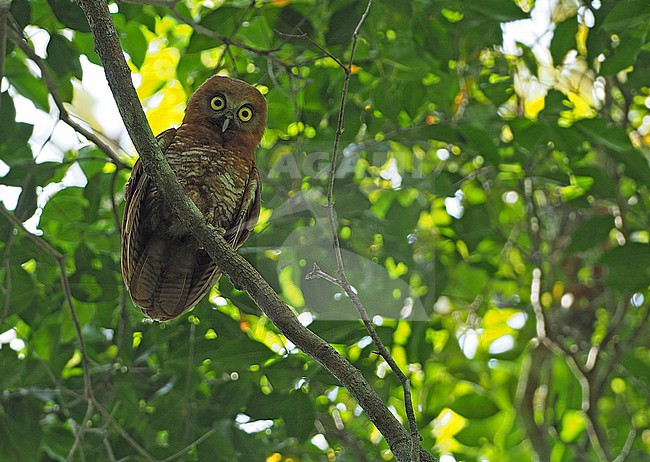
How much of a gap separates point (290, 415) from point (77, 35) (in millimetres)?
1700

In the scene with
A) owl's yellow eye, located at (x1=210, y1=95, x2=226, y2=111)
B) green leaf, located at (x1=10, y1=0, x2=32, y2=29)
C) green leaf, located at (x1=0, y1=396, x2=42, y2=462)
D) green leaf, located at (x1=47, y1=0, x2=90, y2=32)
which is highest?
green leaf, located at (x1=10, y1=0, x2=32, y2=29)

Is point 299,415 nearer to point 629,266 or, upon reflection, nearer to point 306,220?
point 306,220

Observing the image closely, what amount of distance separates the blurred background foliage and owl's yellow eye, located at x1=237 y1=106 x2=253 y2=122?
0.19 meters

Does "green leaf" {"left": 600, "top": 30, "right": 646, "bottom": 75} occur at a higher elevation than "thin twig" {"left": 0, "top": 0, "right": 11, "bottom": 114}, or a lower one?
lower

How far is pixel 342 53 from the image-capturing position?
3203mm

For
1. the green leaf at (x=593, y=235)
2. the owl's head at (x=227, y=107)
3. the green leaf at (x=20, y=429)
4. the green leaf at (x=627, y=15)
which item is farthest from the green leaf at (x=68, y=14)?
the green leaf at (x=593, y=235)

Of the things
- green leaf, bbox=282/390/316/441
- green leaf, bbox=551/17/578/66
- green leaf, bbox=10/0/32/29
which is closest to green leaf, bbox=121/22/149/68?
green leaf, bbox=10/0/32/29

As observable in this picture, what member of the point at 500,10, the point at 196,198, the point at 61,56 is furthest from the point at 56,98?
the point at 500,10

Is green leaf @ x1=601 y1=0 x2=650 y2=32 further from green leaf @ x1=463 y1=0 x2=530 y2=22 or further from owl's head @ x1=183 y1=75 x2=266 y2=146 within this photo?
owl's head @ x1=183 y1=75 x2=266 y2=146

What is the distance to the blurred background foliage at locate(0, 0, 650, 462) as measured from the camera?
9.59 ft

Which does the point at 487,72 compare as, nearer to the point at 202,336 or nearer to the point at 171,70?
the point at 171,70

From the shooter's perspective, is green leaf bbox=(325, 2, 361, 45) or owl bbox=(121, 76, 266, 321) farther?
green leaf bbox=(325, 2, 361, 45)

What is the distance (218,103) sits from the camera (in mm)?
2631

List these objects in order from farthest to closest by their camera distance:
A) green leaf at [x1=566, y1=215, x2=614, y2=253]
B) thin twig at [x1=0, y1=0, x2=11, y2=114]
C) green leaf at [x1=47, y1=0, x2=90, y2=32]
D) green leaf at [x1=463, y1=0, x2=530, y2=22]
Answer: green leaf at [x1=566, y1=215, x2=614, y2=253] → green leaf at [x1=463, y1=0, x2=530, y2=22] → green leaf at [x1=47, y1=0, x2=90, y2=32] → thin twig at [x1=0, y1=0, x2=11, y2=114]
